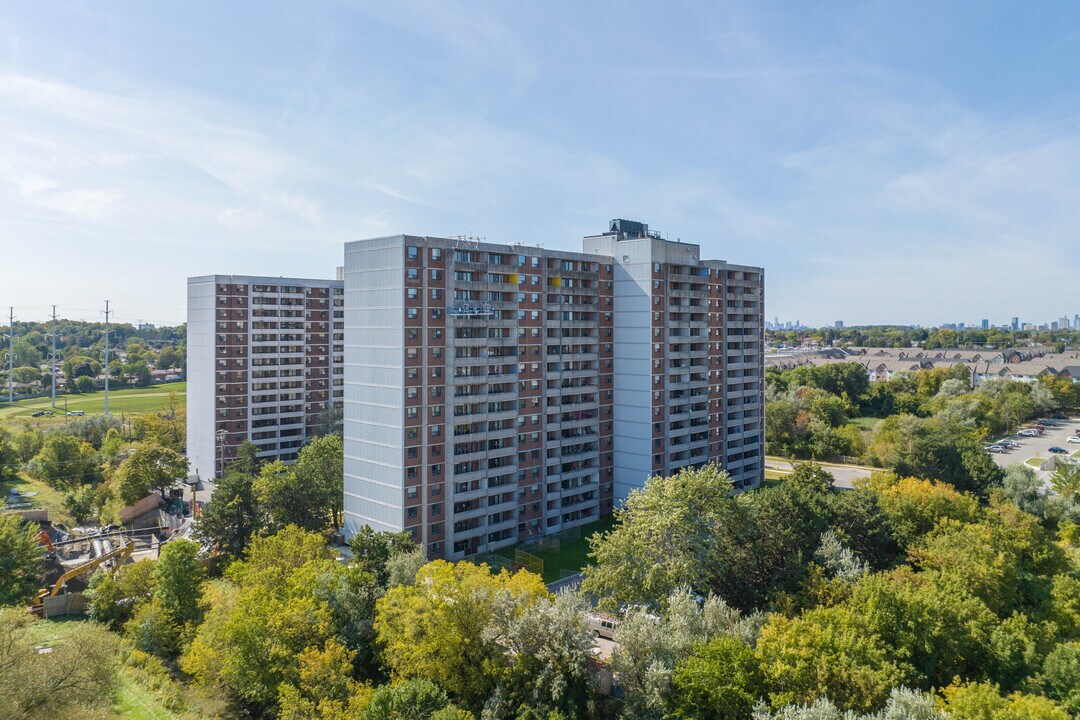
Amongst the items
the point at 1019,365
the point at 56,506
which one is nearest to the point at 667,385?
the point at 56,506

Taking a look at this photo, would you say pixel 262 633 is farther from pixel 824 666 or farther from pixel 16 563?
pixel 824 666

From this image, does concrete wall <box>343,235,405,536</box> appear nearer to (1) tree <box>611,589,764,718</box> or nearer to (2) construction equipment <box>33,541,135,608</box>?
(2) construction equipment <box>33,541,135,608</box>

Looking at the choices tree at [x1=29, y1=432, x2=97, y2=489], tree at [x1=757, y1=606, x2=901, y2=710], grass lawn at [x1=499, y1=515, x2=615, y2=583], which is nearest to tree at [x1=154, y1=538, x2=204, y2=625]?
grass lawn at [x1=499, y1=515, x2=615, y2=583]

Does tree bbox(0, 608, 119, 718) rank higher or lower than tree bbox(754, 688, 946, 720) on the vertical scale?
lower

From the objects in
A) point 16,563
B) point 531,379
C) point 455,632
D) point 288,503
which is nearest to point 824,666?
point 455,632

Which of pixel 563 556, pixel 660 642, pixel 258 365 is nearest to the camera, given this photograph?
→ pixel 660 642

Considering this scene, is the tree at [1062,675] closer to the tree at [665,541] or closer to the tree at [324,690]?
the tree at [665,541]
